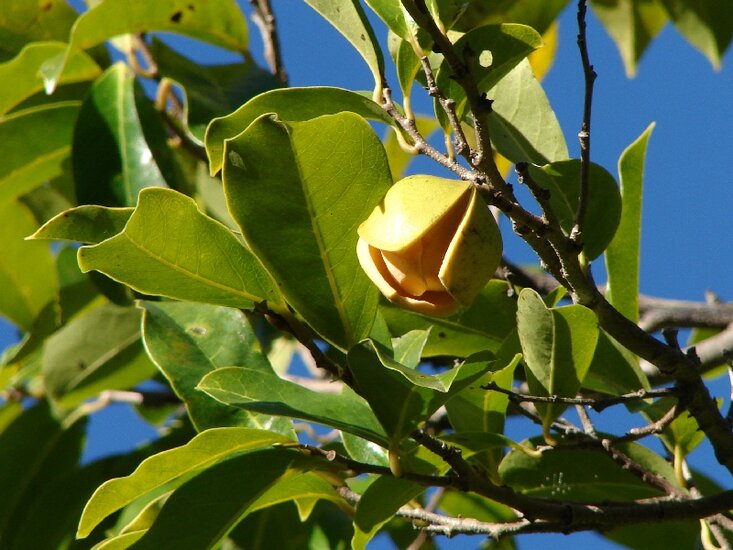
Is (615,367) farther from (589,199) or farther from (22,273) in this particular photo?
(22,273)

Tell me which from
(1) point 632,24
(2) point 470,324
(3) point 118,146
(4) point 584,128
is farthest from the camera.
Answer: (1) point 632,24

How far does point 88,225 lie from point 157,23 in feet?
3.02

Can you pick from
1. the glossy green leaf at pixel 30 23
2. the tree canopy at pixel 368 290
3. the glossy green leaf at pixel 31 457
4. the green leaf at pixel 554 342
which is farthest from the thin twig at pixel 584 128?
the glossy green leaf at pixel 31 457

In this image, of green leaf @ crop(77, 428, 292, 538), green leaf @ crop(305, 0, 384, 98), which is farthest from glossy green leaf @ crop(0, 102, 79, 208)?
green leaf @ crop(77, 428, 292, 538)

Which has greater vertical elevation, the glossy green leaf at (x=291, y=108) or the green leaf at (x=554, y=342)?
the glossy green leaf at (x=291, y=108)

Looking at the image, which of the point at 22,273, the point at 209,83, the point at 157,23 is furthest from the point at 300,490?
the point at 22,273

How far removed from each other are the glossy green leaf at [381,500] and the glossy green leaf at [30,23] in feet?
4.85

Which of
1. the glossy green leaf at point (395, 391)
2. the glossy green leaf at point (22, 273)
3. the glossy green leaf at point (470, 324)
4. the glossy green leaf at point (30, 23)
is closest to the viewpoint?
the glossy green leaf at point (395, 391)

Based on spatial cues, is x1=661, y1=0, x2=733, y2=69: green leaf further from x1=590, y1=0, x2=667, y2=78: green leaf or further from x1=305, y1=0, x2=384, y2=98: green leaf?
x1=305, y1=0, x2=384, y2=98: green leaf

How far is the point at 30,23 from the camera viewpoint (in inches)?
86.7

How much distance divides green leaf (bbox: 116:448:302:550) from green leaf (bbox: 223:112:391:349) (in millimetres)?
184

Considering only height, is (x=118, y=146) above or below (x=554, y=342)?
above

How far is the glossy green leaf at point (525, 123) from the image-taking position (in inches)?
52.9

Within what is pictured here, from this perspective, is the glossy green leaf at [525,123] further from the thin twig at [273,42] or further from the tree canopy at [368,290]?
Result: the thin twig at [273,42]
